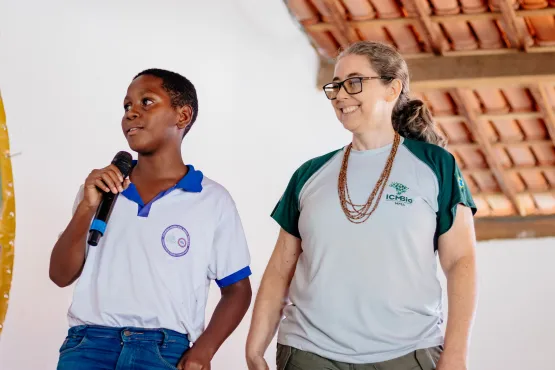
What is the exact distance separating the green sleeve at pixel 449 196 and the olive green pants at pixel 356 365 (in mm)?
327

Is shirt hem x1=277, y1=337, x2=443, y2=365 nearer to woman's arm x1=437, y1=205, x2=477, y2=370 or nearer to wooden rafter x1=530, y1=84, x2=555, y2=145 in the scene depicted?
woman's arm x1=437, y1=205, x2=477, y2=370

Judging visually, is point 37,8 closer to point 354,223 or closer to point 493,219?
point 354,223

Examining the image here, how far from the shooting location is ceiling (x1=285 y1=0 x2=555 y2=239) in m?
6.44

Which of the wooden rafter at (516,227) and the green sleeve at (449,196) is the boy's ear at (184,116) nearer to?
the green sleeve at (449,196)

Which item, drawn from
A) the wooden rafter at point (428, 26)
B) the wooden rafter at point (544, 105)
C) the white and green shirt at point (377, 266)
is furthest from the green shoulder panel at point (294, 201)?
the wooden rafter at point (544, 105)

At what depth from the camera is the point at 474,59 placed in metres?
6.75

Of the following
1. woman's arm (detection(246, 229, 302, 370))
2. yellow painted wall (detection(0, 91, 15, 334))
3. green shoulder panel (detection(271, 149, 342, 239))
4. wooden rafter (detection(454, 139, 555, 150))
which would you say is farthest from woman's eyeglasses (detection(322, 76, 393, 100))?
wooden rafter (detection(454, 139, 555, 150))

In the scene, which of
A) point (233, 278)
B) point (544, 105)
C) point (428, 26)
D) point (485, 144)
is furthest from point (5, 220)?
point (485, 144)

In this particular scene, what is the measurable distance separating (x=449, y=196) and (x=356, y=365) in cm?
50

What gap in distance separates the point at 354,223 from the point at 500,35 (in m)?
4.39

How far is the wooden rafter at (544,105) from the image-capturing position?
6.84m

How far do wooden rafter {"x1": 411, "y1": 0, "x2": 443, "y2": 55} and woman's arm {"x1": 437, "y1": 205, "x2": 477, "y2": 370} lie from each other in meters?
3.86

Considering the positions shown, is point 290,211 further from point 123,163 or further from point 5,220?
point 5,220

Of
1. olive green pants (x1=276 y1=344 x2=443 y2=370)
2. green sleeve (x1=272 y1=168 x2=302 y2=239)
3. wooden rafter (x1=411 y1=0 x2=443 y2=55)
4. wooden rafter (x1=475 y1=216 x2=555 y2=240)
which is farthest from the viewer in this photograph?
wooden rafter (x1=475 y1=216 x2=555 y2=240)
